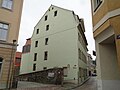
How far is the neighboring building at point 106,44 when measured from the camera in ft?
21.5

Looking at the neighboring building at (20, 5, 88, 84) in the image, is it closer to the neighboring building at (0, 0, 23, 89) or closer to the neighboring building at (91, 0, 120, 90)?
the neighboring building at (0, 0, 23, 89)

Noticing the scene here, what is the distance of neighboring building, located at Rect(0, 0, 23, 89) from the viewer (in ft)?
41.8

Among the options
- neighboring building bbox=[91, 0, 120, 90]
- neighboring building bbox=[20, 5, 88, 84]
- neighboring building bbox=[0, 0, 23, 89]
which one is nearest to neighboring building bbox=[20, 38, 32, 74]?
neighboring building bbox=[20, 5, 88, 84]

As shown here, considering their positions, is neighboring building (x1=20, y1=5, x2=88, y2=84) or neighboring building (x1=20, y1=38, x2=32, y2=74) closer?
neighboring building (x1=20, y1=5, x2=88, y2=84)

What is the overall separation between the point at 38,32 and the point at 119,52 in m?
25.9

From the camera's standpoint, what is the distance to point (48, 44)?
2705 cm

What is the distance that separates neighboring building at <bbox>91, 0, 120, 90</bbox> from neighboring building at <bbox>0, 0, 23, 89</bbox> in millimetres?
8540

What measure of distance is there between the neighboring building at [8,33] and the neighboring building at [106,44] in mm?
8540

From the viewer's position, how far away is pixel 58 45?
25.0 m

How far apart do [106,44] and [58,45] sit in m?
16.9

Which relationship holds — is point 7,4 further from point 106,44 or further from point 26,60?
point 26,60

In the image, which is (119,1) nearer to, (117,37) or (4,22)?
(117,37)

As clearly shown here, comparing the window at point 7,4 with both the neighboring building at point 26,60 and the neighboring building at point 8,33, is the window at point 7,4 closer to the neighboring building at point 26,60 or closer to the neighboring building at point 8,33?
the neighboring building at point 8,33

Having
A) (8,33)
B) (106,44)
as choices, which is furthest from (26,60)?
(106,44)
